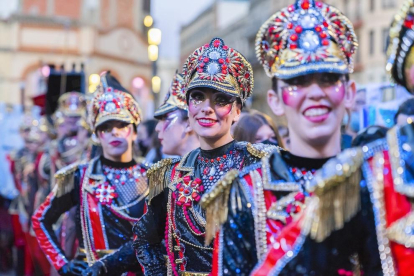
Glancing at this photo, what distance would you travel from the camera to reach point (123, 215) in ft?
15.5

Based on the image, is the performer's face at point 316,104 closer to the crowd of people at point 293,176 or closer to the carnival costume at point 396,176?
the crowd of people at point 293,176

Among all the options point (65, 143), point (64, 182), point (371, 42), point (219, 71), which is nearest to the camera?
point (219, 71)

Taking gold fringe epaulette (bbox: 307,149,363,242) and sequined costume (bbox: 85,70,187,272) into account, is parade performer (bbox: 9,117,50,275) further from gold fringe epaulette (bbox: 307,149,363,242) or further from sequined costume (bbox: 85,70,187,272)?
gold fringe epaulette (bbox: 307,149,363,242)

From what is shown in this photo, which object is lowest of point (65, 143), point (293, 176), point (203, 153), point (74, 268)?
point (74, 268)

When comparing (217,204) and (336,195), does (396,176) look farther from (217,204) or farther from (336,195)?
(217,204)

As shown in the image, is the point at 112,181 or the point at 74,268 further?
the point at 112,181

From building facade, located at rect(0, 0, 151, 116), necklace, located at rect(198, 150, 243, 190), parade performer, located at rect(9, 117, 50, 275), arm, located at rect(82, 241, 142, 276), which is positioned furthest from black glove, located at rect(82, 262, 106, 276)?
building facade, located at rect(0, 0, 151, 116)

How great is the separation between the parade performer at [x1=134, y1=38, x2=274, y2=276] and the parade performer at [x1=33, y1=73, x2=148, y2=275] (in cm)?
122

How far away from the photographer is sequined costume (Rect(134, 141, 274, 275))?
3.35 m

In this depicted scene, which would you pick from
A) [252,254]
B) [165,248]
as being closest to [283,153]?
[252,254]

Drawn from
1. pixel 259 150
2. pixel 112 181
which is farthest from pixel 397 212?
pixel 112 181

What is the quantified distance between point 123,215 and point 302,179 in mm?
2637

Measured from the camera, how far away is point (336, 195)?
205 cm

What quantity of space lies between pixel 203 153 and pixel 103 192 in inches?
62.0
